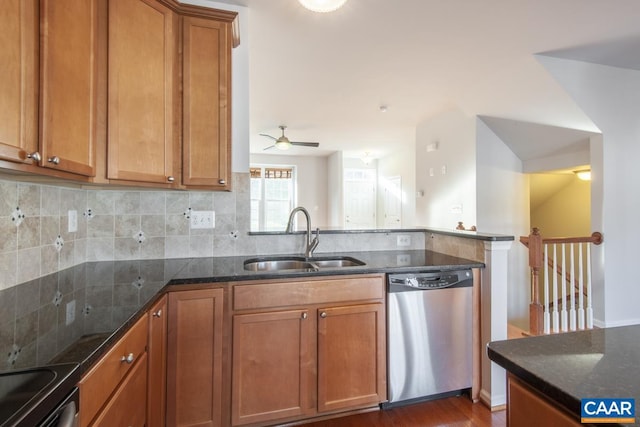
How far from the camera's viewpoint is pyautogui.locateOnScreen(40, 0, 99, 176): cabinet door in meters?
1.06

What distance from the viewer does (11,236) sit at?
1.29 metres

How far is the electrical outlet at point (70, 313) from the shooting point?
980 millimetres

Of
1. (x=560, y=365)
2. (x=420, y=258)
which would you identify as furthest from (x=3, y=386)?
(x=420, y=258)

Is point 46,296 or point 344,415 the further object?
point 344,415

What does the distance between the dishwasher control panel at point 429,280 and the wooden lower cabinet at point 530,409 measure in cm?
110

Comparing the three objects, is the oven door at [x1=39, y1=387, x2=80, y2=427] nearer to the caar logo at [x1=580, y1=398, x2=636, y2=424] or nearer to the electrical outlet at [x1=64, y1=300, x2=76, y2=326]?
the electrical outlet at [x1=64, y1=300, x2=76, y2=326]

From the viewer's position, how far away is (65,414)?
0.65 metres

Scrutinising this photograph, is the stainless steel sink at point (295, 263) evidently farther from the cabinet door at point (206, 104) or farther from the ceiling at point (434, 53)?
the ceiling at point (434, 53)

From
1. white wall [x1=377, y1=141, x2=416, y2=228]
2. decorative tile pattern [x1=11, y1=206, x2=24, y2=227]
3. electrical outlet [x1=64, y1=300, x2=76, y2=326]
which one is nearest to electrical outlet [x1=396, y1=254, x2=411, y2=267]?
electrical outlet [x1=64, y1=300, x2=76, y2=326]

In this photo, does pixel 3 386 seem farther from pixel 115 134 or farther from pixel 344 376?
pixel 344 376

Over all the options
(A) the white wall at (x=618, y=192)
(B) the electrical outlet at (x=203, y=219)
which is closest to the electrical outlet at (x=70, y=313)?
(B) the electrical outlet at (x=203, y=219)

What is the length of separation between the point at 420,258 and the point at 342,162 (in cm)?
546

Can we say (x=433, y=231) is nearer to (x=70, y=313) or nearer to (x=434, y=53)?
(x=434, y=53)

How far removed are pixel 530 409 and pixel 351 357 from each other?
1.22 metres
